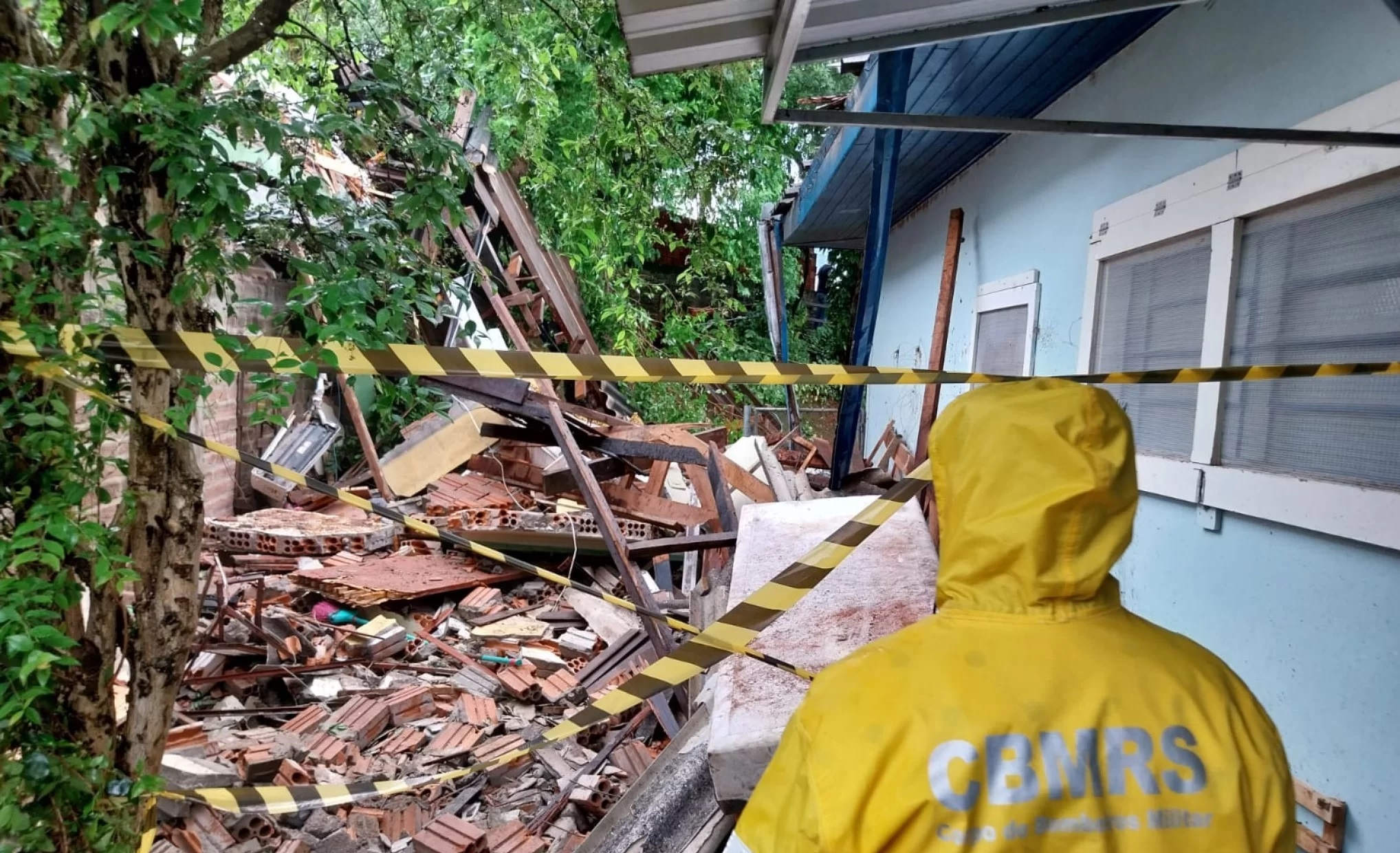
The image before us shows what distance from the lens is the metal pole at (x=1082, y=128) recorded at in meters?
1.86

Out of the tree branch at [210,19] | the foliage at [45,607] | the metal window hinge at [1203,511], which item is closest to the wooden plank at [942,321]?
the metal window hinge at [1203,511]

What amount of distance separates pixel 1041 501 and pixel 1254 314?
249 cm

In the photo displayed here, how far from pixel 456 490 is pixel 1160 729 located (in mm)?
7484

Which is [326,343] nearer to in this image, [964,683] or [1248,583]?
[964,683]

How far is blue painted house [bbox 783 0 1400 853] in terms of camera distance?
218cm

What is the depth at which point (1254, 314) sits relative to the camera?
275 centimetres

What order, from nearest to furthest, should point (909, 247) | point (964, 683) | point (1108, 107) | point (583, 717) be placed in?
point (964, 683) < point (583, 717) < point (1108, 107) < point (909, 247)

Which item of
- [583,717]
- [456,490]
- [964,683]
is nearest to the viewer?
[964,683]

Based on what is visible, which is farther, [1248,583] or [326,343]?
[1248,583]

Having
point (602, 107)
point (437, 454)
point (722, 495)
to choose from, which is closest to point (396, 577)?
point (437, 454)

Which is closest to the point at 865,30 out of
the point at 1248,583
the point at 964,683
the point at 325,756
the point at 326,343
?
the point at 326,343

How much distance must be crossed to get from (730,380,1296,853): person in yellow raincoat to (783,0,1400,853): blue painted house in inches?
65.4

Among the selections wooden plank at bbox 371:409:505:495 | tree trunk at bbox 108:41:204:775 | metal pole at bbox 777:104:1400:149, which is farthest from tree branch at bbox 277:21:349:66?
wooden plank at bbox 371:409:505:495

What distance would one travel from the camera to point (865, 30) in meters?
2.10
